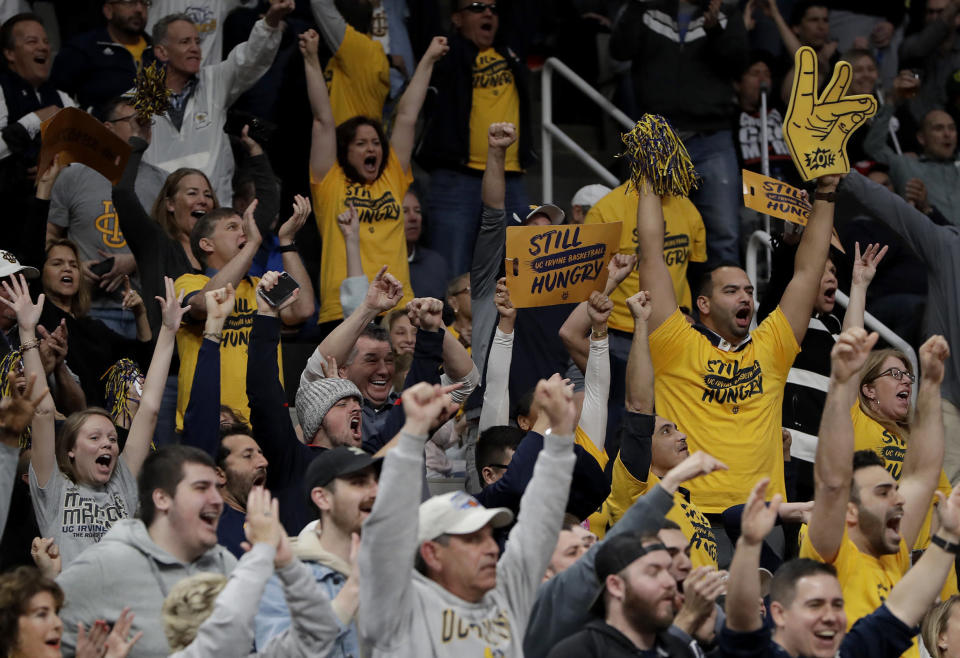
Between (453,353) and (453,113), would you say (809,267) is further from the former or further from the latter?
(453,113)

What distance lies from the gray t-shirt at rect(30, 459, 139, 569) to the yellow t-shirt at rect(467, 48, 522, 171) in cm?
427

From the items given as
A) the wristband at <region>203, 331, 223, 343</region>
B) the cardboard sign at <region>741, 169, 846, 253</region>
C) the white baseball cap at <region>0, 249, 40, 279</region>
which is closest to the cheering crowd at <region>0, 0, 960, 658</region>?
the wristband at <region>203, 331, 223, 343</region>

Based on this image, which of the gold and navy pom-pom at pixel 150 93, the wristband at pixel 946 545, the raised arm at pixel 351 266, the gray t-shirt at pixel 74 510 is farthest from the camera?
the gold and navy pom-pom at pixel 150 93

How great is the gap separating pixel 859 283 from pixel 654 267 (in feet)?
3.26

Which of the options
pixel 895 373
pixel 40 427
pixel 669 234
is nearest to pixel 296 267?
pixel 669 234

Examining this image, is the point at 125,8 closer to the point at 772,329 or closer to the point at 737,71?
the point at 737,71

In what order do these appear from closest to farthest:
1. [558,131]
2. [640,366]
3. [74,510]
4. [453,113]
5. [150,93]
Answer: [74,510] → [640,366] → [150,93] → [453,113] → [558,131]

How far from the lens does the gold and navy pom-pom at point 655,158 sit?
7344 mm

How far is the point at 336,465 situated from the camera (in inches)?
198

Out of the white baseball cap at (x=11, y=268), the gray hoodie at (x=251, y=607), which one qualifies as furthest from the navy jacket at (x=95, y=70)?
the gray hoodie at (x=251, y=607)

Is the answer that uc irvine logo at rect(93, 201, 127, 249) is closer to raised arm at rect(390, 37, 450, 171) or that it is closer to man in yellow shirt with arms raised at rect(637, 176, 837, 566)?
raised arm at rect(390, 37, 450, 171)

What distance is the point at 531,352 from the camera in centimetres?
791

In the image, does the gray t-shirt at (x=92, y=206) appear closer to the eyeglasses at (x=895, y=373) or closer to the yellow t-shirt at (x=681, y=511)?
the yellow t-shirt at (x=681, y=511)

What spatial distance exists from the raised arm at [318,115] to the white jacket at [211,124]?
208mm
